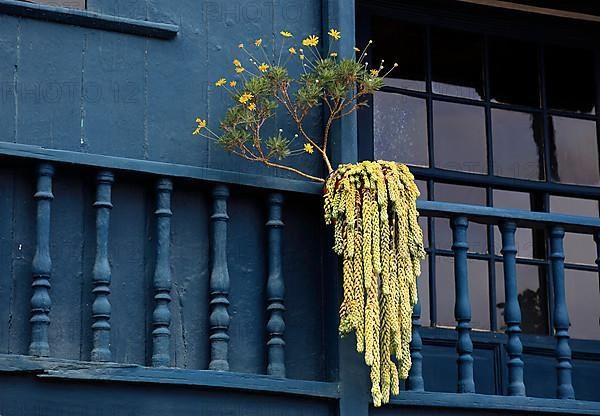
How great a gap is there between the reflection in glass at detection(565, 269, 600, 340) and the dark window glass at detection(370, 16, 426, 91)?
4.84 feet

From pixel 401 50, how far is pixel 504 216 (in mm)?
1992

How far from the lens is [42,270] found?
5.63 meters

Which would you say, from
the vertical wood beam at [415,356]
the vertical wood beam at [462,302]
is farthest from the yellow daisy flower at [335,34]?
the vertical wood beam at [415,356]

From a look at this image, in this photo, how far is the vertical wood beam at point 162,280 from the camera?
579 cm

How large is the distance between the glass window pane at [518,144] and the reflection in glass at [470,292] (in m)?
0.61

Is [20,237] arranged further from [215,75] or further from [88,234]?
[215,75]

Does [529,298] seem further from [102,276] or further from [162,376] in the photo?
[102,276]

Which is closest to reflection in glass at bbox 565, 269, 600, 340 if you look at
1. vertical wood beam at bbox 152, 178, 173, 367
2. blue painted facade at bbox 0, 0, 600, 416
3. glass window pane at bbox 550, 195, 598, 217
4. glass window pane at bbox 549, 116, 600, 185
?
glass window pane at bbox 550, 195, 598, 217

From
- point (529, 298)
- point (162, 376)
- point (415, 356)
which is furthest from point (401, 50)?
point (162, 376)

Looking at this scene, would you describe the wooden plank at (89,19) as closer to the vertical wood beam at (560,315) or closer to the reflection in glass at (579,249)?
the vertical wood beam at (560,315)

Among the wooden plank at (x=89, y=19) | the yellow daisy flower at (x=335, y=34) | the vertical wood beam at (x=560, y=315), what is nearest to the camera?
the wooden plank at (x=89, y=19)

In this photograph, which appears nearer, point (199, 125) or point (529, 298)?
point (199, 125)

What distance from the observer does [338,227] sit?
598 cm

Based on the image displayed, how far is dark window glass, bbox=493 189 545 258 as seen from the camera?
8336mm
